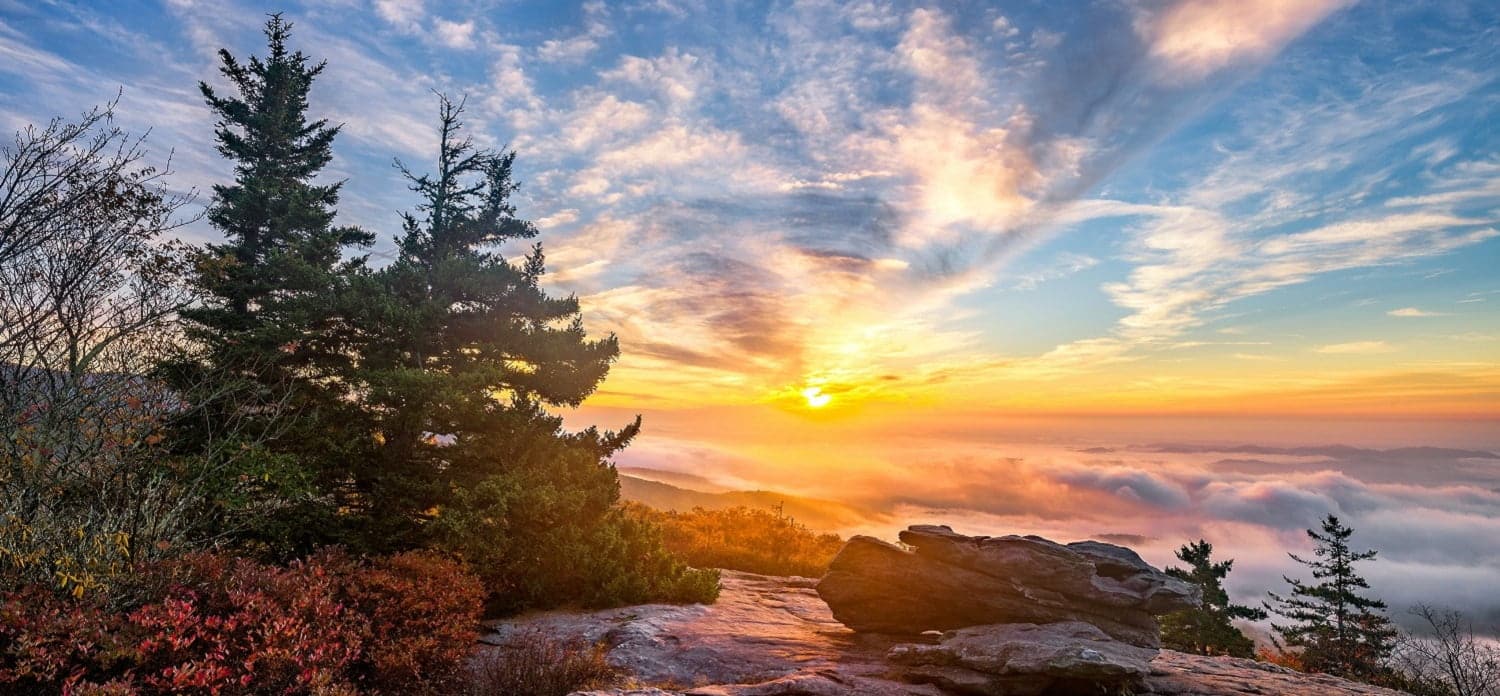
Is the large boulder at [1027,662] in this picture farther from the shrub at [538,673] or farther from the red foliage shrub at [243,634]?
the red foliage shrub at [243,634]

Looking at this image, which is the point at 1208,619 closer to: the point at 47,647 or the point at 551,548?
the point at 551,548

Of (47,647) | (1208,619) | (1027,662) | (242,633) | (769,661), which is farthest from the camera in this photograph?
(1208,619)

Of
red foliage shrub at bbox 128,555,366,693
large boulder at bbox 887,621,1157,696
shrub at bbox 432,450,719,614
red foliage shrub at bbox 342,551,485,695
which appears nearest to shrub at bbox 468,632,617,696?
red foliage shrub at bbox 342,551,485,695

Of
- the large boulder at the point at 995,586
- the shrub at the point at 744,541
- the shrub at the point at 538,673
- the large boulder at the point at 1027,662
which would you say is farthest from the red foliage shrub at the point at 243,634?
the shrub at the point at 744,541

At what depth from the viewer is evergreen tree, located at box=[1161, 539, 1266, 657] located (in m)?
20.1

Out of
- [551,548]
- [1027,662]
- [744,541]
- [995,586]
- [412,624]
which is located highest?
[995,586]

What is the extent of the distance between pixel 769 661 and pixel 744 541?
53.6ft

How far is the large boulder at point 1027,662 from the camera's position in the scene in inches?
337

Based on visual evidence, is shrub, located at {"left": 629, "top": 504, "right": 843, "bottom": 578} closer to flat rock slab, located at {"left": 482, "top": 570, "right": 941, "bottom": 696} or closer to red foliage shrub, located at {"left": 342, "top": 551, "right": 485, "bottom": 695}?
flat rock slab, located at {"left": 482, "top": 570, "right": 941, "bottom": 696}

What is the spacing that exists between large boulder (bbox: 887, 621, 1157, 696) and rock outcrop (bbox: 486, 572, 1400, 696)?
0.11 metres

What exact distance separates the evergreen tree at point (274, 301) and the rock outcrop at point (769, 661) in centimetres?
725

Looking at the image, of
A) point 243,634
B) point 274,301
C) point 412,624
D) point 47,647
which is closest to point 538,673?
point 412,624

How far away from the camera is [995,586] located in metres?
12.0

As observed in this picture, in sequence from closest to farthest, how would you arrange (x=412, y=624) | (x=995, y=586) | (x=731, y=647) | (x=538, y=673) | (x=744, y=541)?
(x=538, y=673) → (x=412, y=624) → (x=731, y=647) → (x=995, y=586) → (x=744, y=541)
